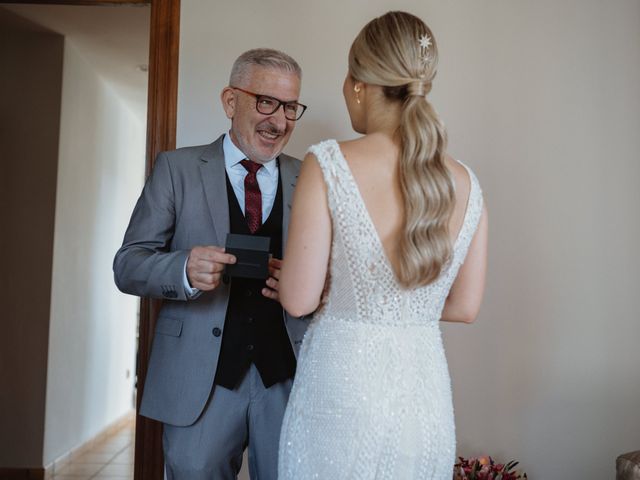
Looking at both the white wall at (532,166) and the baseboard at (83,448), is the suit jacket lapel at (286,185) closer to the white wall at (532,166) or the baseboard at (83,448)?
the white wall at (532,166)

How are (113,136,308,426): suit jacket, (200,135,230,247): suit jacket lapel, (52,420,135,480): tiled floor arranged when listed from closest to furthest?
(113,136,308,426): suit jacket < (200,135,230,247): suit jacket lapel < (52,420,135,480): tiled floor

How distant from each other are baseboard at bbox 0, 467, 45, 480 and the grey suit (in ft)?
8.20

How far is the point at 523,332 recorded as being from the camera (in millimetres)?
2734

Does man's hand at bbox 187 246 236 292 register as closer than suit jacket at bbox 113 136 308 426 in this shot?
Yes

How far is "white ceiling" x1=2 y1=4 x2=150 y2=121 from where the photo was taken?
3.79m

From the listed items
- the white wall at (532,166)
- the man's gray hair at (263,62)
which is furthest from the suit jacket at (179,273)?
the white wall at (532,166)

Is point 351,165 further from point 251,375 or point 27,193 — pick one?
point 27,193

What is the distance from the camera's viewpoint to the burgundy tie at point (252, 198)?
1960mm

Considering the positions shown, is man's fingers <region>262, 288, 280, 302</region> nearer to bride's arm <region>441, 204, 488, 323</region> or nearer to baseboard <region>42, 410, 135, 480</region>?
bride's arm <region>441, 204, 488, 323</region>

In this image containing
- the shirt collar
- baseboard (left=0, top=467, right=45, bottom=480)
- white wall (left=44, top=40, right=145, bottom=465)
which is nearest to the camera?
the shirt collar

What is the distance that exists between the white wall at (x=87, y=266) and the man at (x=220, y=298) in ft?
8.30

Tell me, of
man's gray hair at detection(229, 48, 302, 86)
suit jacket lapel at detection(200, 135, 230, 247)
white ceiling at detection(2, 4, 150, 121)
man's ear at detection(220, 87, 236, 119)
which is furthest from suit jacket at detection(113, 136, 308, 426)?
white ceiling at detection(2, 4, 150, 121)

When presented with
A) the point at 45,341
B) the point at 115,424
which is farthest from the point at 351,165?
the point at 115,424

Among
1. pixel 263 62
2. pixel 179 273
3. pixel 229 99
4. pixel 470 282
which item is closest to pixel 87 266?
pixel 229 99
